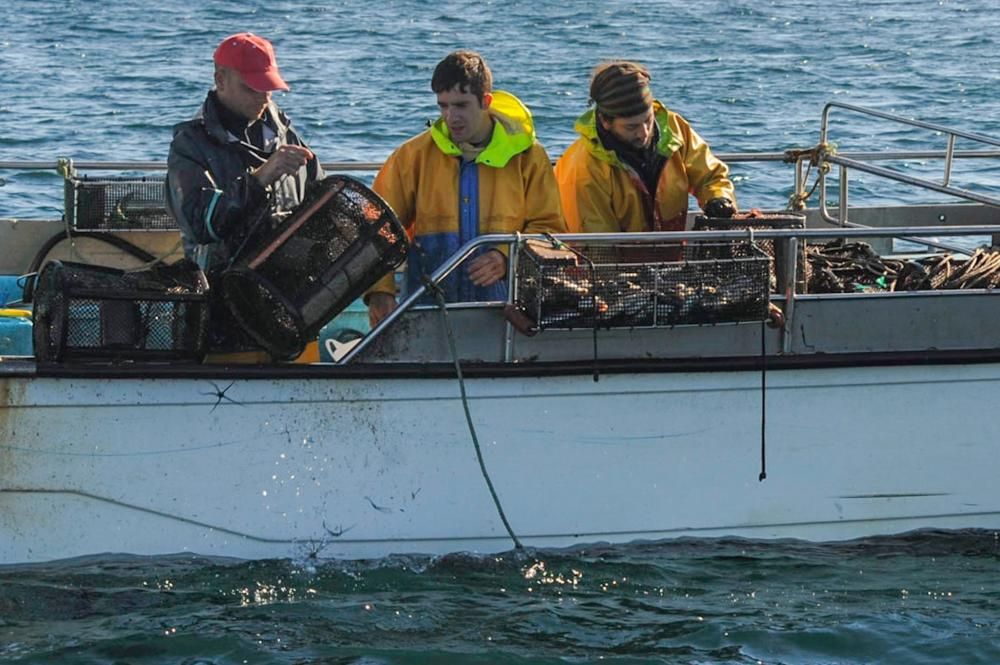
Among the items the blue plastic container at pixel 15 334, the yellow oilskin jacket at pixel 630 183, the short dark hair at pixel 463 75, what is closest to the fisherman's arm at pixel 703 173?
the yellow oilskin jacket at pixel 630 183

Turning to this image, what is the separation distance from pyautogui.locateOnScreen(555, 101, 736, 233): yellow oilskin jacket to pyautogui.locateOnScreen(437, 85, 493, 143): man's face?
0.55 meters

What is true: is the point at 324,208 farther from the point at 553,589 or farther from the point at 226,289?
the point at 553,589

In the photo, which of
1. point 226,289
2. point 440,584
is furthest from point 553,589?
point 226,289

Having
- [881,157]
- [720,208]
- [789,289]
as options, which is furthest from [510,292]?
[881,157]

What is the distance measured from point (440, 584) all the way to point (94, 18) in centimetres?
2381

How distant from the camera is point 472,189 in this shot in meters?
6.65

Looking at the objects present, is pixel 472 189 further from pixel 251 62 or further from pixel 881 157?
pixel 881 157

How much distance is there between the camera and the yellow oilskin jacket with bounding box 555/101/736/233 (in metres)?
6.94

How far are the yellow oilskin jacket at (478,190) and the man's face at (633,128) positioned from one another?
36cm

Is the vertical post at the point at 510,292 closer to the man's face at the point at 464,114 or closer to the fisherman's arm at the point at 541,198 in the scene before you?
the fisherman's arm at the point at 541,198

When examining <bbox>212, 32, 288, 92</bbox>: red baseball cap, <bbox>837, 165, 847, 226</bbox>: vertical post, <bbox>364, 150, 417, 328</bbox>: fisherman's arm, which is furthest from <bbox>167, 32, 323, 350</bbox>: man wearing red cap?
<bbox>837, 165, 847, 226</bbox>: vertical post

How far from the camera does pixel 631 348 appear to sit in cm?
669

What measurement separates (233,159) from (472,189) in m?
1.03

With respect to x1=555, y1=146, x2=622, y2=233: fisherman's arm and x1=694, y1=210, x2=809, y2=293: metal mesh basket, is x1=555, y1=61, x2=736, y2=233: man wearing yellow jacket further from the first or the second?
x1=694, y1=210, x2=809, y2=293: metal mesh basket
